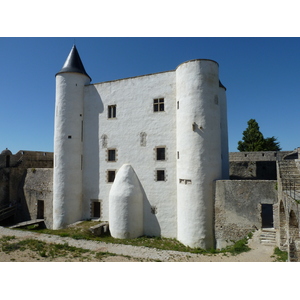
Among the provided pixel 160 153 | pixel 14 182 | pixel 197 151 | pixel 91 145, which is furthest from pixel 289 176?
pixel 14 182

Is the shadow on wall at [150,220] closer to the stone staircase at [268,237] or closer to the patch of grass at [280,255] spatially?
the stone staircase at [268,237]

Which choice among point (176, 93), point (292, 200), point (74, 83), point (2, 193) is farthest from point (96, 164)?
point (292, 200)

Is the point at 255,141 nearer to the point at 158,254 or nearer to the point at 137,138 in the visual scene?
the point at 137,138

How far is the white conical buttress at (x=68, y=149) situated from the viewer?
1809 centimetres

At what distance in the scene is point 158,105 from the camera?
55.8 feet

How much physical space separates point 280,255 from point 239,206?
394cm

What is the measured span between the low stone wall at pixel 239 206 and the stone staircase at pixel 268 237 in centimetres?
52

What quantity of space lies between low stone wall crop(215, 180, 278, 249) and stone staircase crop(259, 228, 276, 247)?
0.52 metres

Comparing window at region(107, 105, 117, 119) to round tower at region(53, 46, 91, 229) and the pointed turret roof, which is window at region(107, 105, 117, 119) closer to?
round tower at region(53, 46, 91, 229)

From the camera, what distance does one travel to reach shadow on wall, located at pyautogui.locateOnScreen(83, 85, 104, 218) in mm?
18422

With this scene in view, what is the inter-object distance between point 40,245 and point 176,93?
13.0 meters

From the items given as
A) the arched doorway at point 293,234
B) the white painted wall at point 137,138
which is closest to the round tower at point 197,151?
the white painted wall at point 137,138

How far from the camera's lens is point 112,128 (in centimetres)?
1820

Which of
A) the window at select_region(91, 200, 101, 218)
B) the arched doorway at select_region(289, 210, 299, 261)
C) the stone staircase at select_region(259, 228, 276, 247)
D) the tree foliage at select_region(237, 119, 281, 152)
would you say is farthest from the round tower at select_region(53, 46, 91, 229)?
the tree foliage at select_region(237, 119, 281, 152)
